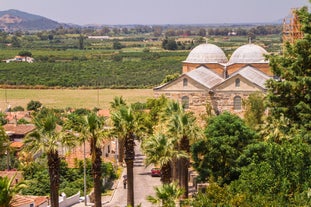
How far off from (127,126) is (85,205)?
8.62 metres

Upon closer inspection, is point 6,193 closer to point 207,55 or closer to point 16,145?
point 16,145

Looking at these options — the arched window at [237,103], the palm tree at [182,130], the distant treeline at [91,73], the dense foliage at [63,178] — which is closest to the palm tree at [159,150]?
the palm tree at [182,130]

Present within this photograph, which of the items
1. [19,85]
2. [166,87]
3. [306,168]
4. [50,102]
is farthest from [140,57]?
[306,168]

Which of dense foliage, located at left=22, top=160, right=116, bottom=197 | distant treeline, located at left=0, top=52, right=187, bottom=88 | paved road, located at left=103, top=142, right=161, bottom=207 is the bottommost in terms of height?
paved road, located at left=103, top=142, right=161, bottom=207

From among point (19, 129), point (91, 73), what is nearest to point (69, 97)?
Answer: point (91, 73)

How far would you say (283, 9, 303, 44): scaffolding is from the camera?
144ft

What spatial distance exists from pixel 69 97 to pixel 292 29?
54.0 metres

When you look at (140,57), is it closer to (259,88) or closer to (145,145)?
(259,88)

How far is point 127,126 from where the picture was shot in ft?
83.8

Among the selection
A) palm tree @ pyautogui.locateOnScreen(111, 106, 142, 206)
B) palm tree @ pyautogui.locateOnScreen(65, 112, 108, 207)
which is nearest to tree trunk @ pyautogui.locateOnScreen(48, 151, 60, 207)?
palm tree @ pyautogui.locateOnScreen(65, 112, 108, 207)

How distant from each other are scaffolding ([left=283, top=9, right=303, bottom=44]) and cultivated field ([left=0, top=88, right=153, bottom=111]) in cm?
3728

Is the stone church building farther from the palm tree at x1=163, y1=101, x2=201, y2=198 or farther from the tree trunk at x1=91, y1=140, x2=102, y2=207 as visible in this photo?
the tree trunk at x1=91, y1=140, x2=102, y2=207

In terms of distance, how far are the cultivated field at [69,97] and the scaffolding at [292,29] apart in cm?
3728

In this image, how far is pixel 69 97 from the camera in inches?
3617
